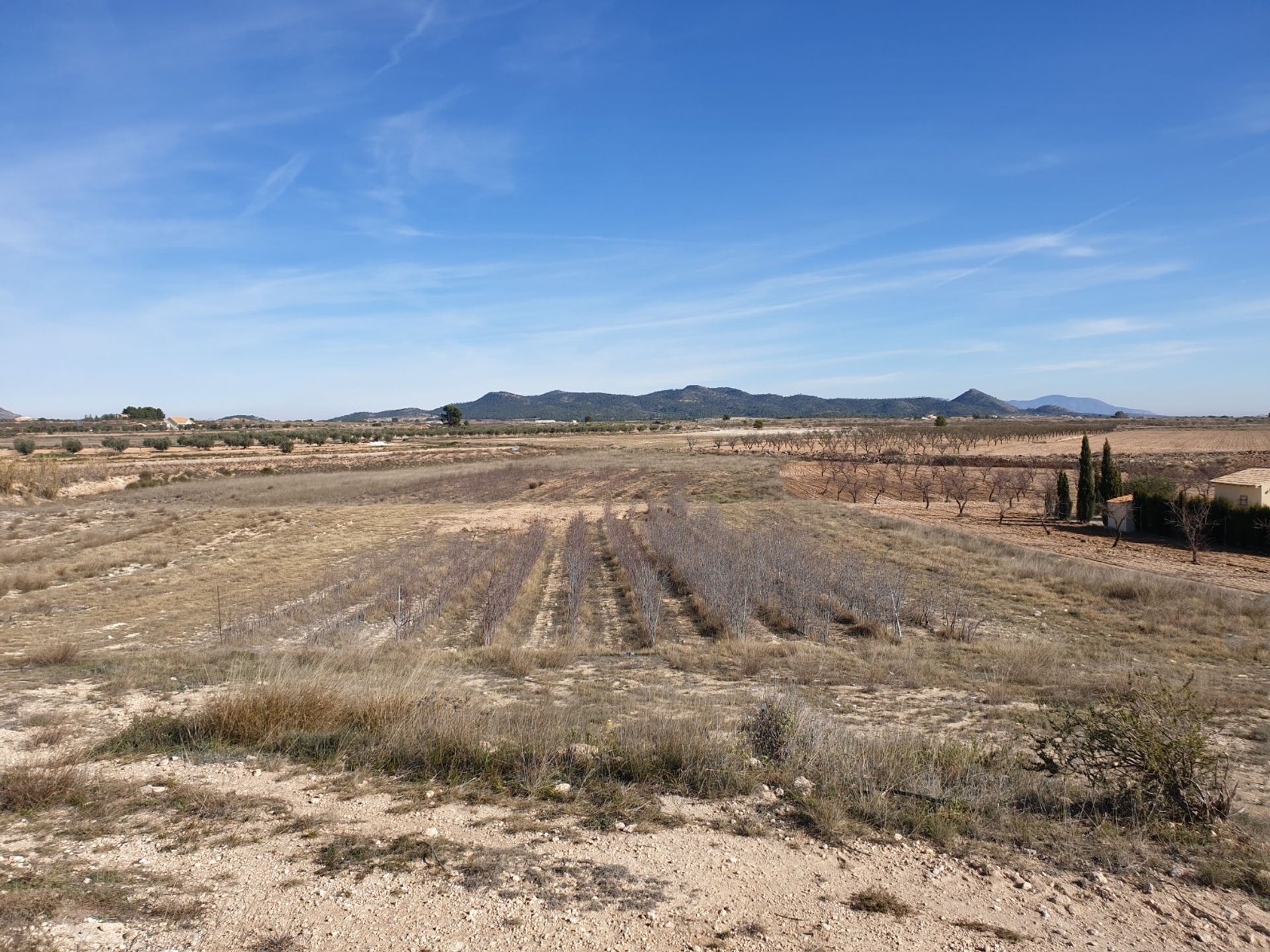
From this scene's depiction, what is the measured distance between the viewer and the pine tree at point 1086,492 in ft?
109

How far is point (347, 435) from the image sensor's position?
101m

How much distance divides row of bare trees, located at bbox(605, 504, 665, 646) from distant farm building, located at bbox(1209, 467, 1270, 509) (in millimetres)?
22858

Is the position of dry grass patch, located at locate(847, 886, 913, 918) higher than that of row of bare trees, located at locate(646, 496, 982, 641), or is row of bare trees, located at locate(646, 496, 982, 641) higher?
dry grass patch, located at locate(847, 886, 913, 918)

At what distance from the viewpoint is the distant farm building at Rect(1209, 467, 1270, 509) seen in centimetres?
2681

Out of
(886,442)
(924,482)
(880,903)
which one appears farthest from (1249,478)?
(886,442)

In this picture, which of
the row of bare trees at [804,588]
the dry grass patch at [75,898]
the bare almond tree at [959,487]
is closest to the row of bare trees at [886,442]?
the bare almond tree at [959,487]

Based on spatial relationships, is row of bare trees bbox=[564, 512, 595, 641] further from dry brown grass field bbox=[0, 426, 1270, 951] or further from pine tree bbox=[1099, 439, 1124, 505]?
pine tree bbox=[1099, 439, 1124, 505]

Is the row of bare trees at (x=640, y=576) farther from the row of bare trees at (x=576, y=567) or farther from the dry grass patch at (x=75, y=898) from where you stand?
the dry grass patch at (x=75, y=898)

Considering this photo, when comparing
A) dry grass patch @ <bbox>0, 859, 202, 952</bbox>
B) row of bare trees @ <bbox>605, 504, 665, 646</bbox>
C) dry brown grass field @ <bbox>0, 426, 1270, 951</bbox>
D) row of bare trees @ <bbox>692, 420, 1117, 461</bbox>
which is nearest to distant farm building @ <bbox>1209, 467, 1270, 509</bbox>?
dry brown grass field @ <bbox>0, 426, 1270, 951</bbox>

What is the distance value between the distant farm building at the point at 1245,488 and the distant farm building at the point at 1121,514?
2.92 metres

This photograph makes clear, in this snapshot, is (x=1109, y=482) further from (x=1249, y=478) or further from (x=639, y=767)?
(x=639, y=767)

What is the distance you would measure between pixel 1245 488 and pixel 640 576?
25.1 meters

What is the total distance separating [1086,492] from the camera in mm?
33281

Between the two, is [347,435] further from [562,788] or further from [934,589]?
[562,788]
